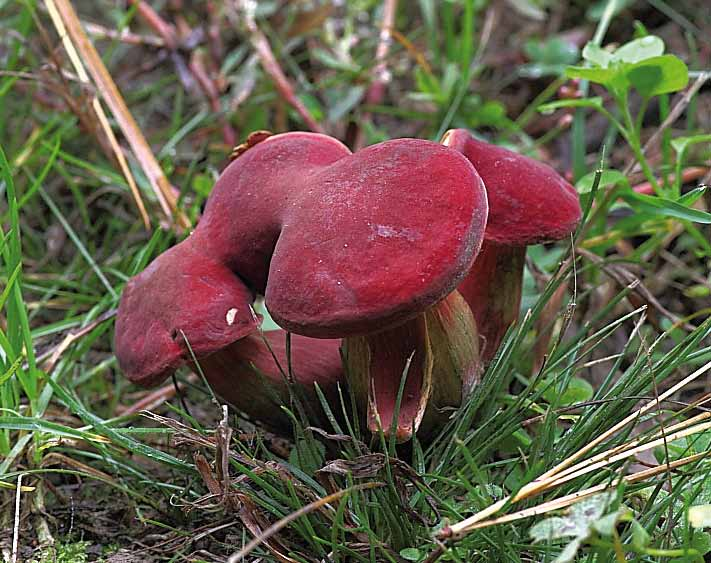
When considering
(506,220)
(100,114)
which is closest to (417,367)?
(506,220)

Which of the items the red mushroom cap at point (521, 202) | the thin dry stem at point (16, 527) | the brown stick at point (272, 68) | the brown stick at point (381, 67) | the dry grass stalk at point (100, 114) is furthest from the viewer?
the brown stick at point (381, 67)

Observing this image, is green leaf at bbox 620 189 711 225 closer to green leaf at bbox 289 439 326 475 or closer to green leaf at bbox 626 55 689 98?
green leaf at bbox 626 55 689 98

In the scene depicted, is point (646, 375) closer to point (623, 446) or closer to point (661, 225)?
point (623, 446)

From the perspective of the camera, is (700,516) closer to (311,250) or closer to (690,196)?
(311,250)

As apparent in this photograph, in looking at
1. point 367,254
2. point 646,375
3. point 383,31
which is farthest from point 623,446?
point 383,31

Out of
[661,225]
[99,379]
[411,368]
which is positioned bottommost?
[661,225]

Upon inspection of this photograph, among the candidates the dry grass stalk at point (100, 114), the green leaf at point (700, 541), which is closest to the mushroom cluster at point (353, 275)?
the green leaf at point (700, 541)

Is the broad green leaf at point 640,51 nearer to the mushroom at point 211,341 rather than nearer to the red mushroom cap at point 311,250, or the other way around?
the red mushroom cap at point 311,250

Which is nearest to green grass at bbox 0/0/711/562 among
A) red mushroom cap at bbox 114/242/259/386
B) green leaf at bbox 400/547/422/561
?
green leaf at bbox 400/547/422/561
